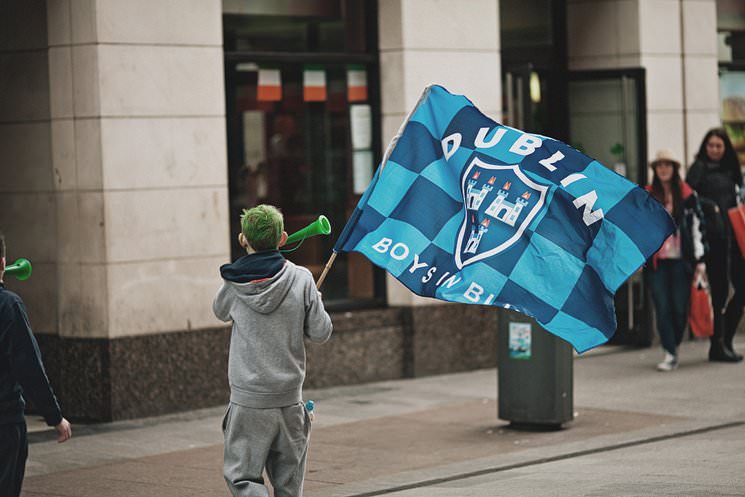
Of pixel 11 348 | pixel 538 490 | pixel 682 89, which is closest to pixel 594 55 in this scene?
pixel 682 89

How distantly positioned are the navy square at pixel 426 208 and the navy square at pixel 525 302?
0.46m

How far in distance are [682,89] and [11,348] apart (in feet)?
35.7

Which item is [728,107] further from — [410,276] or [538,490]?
[410,276]

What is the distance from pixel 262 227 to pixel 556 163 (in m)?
1.54

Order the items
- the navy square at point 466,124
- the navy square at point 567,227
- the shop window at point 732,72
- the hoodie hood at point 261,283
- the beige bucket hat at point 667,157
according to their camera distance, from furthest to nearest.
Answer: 1. the shop window at point 732,72
2. the beige bucket hat at point 667,157
3. the navy square at point 466,124
4. the navy square at point 567,227
5. the hoodie hood at point 261,283

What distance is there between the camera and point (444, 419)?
11336 millimetres

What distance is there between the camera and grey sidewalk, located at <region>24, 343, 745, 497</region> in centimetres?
883

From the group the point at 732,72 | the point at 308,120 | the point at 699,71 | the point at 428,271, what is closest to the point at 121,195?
the point at 308,120

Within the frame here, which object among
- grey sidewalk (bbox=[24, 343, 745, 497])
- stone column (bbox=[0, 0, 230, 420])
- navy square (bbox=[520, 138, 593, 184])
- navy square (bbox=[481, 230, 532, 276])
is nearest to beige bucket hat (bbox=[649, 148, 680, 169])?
grey sidewalk (bbox=[24, 343, 745, 497])

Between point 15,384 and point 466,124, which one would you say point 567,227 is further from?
point 15,384

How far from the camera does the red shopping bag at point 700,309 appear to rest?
13.7 metres

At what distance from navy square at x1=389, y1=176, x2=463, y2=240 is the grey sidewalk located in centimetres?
185

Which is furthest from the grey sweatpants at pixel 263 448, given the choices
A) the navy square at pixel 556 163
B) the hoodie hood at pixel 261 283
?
the navy square at pixel 556 163

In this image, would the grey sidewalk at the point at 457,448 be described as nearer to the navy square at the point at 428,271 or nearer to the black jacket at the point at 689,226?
the black jacket at the point at 689,226
